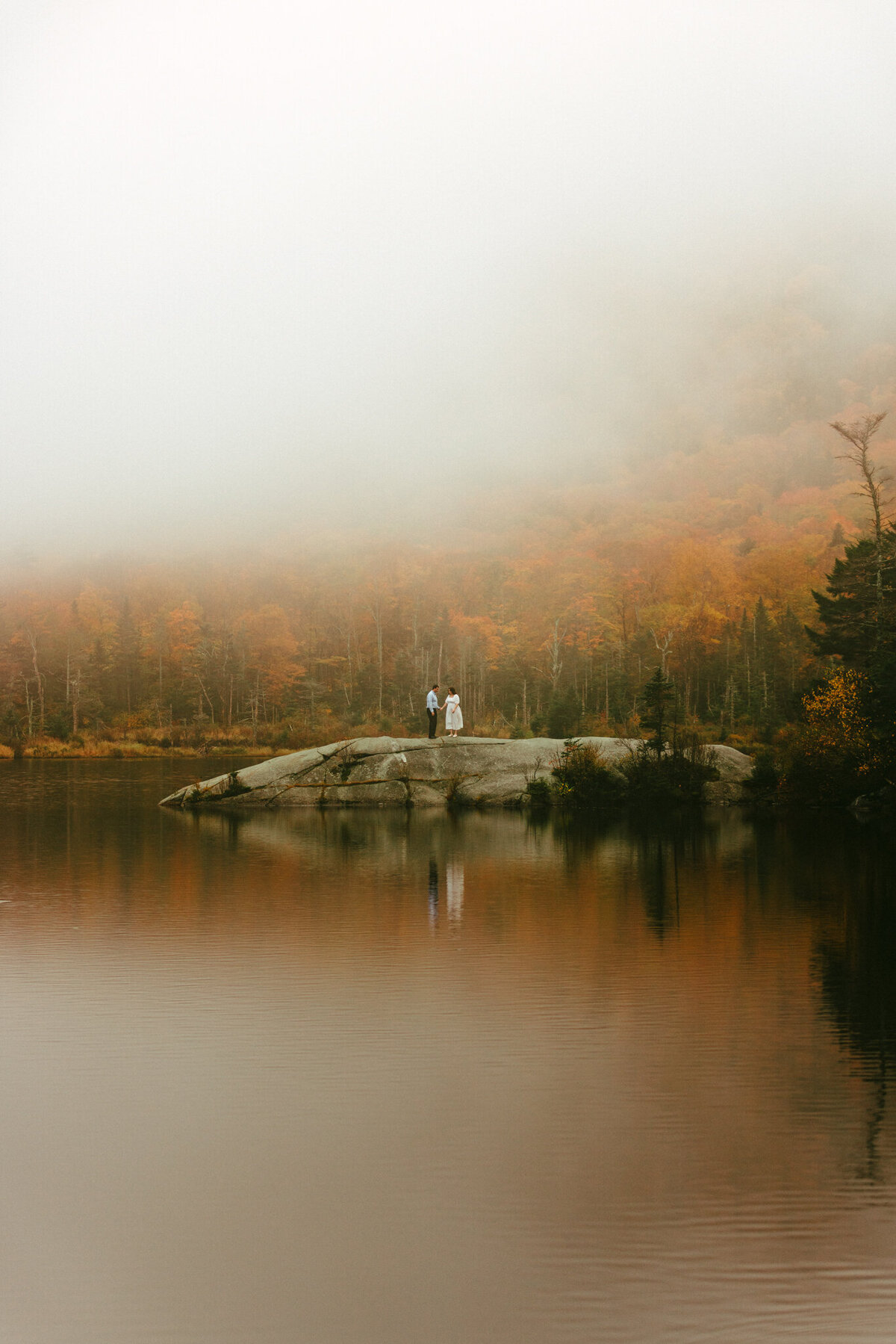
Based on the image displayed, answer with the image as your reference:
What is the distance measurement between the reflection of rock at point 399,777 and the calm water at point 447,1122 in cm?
1526

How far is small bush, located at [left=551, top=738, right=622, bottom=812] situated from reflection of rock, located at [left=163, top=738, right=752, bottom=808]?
399mm

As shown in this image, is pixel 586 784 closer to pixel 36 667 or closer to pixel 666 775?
pixel 666 775

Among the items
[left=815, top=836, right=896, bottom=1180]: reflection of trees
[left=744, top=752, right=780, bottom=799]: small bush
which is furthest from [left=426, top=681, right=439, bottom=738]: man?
[left=815, top=836, right=896, bottom=1180]: reflection of trees

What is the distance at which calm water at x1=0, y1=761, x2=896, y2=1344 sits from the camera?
4000mm

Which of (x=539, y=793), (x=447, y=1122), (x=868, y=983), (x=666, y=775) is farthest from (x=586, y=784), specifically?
(x=447, y=1122)

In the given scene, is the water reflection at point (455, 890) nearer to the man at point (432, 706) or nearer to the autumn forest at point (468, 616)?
the man at point (432, 706)

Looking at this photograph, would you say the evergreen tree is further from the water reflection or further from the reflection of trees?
the reflection of trees

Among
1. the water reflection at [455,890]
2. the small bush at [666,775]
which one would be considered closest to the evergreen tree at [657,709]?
the small bush at [666,775]

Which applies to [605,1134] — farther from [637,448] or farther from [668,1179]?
[637,448]

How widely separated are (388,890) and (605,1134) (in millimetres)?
8195

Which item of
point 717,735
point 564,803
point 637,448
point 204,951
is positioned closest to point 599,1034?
point 204,951

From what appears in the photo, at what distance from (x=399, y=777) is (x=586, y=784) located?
440 centimetres

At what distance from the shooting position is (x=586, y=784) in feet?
90.4

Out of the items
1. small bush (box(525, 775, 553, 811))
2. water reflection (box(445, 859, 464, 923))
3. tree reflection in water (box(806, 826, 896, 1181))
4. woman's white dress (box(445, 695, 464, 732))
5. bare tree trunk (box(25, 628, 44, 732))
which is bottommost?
tree reflection in water (box(806, 826, 896, 1181))
